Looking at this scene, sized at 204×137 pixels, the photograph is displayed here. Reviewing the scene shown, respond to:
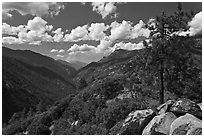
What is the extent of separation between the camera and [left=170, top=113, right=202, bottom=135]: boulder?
12.9 metres

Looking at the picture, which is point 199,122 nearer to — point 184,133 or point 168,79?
point 184,133

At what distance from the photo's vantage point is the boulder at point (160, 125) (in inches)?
559

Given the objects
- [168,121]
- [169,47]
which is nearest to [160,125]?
[168,121]

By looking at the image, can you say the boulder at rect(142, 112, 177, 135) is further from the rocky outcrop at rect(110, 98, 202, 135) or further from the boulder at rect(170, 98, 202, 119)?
the boulder at rect(170, 98, 202, 119)

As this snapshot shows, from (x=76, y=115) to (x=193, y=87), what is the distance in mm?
28288

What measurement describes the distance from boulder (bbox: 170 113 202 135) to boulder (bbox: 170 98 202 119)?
1600 millimetres

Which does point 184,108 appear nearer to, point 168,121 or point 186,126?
point 168,121

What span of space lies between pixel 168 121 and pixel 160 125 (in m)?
0.66

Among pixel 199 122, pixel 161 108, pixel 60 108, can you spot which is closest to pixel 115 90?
pixel 60 108

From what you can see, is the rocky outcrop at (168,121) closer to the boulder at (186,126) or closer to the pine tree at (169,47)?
the boulder at (186,126)

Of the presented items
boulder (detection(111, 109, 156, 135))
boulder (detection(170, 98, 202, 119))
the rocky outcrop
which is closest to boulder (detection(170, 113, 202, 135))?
the rocky outcrop

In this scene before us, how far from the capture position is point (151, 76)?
24.2 meters

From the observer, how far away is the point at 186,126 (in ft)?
43.8

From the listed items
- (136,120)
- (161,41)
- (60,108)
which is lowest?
(60,108)
